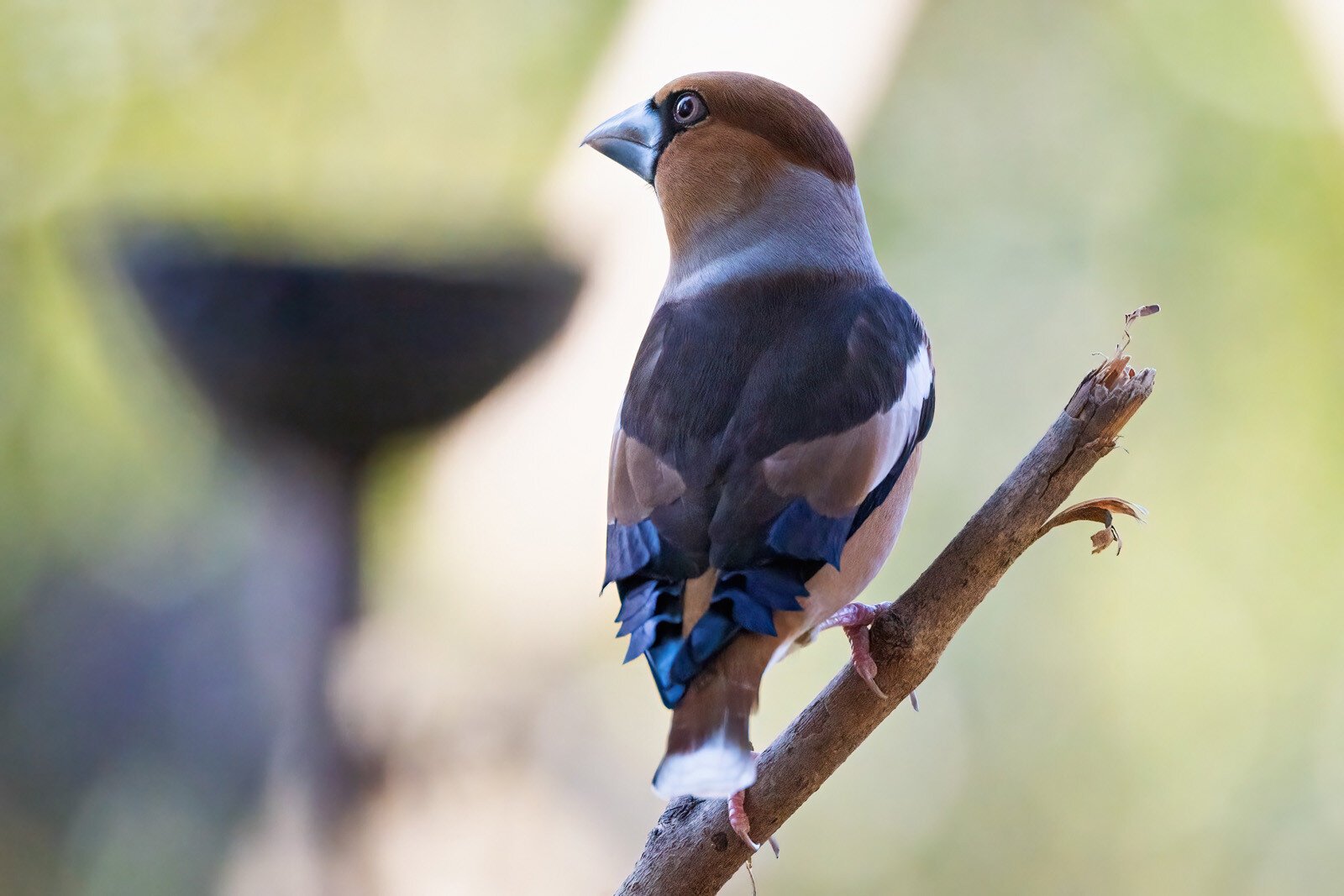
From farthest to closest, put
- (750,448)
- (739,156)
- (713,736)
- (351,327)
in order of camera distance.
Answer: (351,327) < (739,156) < (750,448) < (713,736)

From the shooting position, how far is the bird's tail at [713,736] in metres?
0.84

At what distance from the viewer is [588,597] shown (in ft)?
6.97

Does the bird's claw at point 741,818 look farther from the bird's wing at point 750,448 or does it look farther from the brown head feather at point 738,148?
the brown head feather at point 738,148

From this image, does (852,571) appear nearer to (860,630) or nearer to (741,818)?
(860,630)

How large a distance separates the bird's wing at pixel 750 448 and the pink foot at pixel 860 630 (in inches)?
4.7

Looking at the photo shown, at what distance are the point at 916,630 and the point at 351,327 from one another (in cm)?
137

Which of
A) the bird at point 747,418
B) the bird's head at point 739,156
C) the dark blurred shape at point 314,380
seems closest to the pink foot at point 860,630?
the bird at point 747,418

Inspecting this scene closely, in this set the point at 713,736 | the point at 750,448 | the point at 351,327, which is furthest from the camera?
the point at 351,327

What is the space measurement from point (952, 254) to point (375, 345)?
3.88 ft

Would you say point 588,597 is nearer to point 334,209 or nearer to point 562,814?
point 562,814

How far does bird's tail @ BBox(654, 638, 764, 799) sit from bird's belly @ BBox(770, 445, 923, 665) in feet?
0.13

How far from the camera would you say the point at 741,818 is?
1.04m

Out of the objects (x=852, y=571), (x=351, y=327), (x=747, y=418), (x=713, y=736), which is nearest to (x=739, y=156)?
(x=747, y=418)

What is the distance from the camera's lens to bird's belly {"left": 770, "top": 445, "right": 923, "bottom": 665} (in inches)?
37.5
